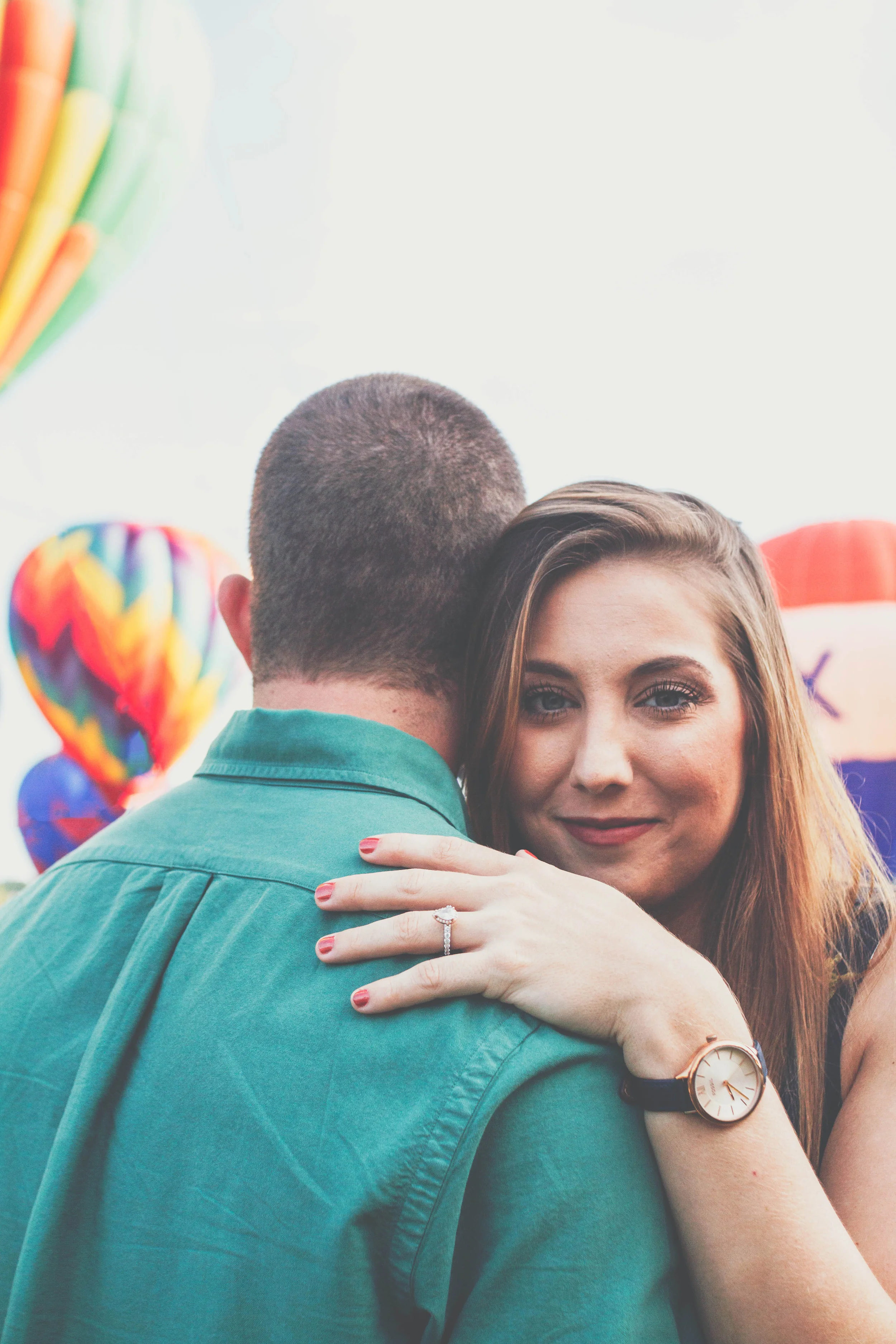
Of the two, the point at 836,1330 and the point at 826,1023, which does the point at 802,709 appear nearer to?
the point at 826,1023

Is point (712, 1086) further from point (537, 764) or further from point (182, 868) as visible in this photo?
point (537, 764)

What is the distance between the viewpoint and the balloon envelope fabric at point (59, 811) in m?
11.1

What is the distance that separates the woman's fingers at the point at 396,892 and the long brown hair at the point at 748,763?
672 mm

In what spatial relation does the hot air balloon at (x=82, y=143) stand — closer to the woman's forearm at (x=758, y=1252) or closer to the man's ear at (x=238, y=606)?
the man's ear at (x=238, y=606)

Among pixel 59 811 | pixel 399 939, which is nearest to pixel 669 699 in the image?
pixel 399 939

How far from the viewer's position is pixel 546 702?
2.05m

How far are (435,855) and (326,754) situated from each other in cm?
20

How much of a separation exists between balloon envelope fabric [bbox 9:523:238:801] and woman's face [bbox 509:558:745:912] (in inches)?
353

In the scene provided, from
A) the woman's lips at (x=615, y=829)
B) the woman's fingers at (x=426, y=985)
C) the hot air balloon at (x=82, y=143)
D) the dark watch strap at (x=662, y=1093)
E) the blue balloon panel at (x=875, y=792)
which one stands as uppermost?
the hot air balloon at (x=82, y=143)

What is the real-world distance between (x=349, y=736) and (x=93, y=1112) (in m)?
0.52

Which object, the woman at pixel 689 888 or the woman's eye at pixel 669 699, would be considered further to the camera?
the woman's eye at pixel 669 699

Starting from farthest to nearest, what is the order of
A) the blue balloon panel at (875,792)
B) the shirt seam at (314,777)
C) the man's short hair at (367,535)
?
1. the blue balloon panel at (875,792)
2. the man's short hair at (367,535)
3. the shirt seam at (314,777)

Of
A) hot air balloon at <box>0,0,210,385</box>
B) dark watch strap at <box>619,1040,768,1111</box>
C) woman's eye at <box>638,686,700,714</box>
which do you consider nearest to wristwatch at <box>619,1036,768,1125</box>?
dark watch strap at <box>619,1040,768,1111</box>

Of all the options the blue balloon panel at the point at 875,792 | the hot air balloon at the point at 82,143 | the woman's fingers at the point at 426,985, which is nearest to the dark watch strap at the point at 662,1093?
the woman's fingers at the point at 426,985
